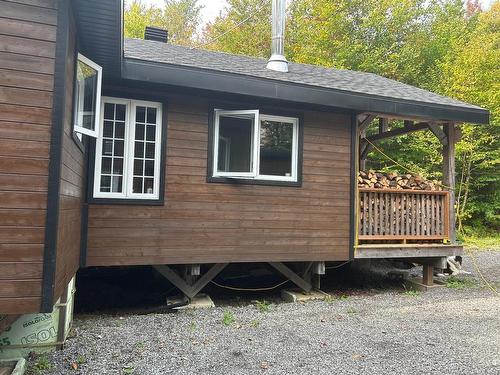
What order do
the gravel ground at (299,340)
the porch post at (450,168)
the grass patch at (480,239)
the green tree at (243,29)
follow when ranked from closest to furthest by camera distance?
the gravel ground at (299,340)
the porch post at (450,168)
the grass patch at (480,239)
the green tree at (243,29)

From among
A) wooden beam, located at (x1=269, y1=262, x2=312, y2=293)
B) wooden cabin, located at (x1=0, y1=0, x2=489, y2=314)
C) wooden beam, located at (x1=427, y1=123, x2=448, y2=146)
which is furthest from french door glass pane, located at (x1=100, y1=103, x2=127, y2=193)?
wooden beam, located at (x1=427, y1=123, x2=448, y2=146)

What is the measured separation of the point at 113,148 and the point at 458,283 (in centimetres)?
617

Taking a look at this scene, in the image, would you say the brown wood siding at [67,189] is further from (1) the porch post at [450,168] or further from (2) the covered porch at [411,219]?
(1) the porch post at [450,168]

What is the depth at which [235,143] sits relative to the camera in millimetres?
5922

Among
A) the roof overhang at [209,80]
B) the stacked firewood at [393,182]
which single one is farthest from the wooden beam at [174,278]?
the stacked firewood at [393,182]

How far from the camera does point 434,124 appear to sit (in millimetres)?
7160

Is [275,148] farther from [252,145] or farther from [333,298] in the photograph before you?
[333,298]

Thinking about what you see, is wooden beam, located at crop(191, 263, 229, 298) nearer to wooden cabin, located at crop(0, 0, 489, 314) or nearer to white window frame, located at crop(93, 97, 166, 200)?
wooden cabin, located at crop(0, 0, 489, 314)

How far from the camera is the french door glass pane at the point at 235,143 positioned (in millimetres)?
5871

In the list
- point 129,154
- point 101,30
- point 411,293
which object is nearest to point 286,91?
point 129,154

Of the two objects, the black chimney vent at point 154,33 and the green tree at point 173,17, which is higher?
the green tree at point 173,17

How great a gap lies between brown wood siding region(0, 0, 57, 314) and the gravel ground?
1015mm

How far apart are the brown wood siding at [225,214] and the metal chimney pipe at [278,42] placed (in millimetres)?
1666

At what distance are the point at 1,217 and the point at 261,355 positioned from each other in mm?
2493
